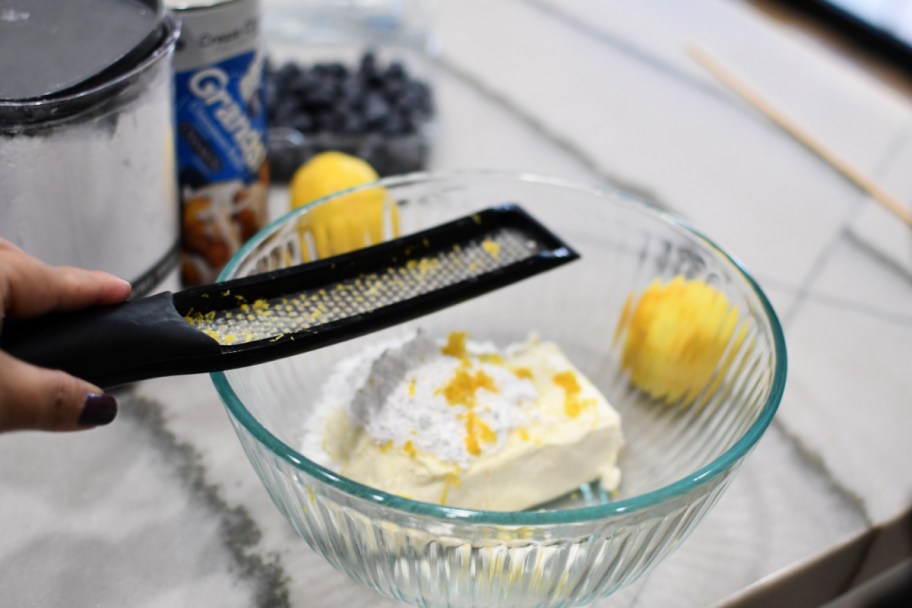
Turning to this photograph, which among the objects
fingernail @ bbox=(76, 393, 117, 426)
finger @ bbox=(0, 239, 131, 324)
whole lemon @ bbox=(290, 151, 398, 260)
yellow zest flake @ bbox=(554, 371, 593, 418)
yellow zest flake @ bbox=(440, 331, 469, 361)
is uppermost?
finger @ bbox=(0, 239, 131, 324)

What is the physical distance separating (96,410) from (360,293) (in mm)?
178

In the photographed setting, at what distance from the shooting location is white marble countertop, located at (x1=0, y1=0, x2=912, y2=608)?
0.52m

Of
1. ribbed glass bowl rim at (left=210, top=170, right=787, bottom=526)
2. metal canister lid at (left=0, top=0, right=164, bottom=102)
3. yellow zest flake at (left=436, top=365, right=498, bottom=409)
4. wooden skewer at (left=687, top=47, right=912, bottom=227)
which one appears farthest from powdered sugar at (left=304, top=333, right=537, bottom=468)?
wooden skewer at (left=687, top=47, right=912, bottom=227)

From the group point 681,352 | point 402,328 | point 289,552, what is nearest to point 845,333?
point 681,352

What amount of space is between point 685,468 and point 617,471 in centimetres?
5

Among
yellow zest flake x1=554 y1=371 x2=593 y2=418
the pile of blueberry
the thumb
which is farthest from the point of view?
the pile of blueberry

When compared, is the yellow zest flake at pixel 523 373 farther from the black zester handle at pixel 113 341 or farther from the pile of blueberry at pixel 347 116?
the pile of blueberry at pixel 347 116

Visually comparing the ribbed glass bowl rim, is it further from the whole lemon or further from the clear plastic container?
the clear plastic container

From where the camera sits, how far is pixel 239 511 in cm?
56

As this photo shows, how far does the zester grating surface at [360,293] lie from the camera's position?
451 millimetres

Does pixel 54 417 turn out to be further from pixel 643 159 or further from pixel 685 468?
pixel 643 159

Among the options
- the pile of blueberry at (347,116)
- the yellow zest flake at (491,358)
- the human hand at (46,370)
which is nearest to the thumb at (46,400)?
the human hand at (46,370)

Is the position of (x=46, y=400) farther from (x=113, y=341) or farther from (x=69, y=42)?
(x=69, y=42)

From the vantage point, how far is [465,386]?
545 mm
